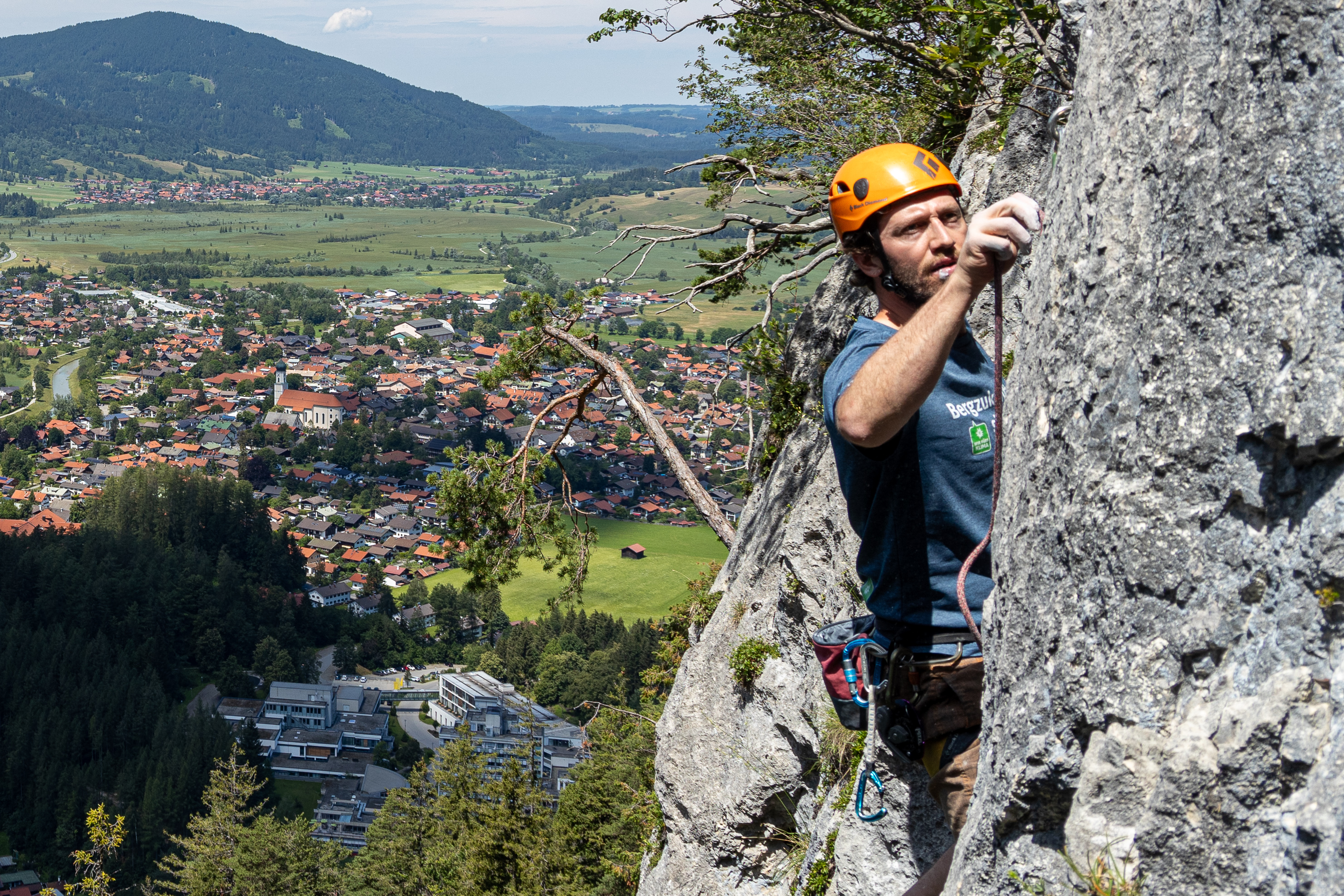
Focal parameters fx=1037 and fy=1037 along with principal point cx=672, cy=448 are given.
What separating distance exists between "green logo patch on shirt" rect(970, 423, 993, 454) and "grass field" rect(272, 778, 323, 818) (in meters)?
57.8

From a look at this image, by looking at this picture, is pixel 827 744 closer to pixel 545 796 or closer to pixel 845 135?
pixel 845 135

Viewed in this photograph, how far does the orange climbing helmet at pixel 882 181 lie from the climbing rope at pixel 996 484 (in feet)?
1.17

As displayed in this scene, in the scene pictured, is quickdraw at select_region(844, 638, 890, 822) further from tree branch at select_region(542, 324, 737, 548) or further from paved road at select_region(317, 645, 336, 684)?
paved road at select_region(317, 645, 336, 684)

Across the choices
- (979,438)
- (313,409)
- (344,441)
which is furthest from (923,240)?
(313,409)

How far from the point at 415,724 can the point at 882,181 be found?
217ft

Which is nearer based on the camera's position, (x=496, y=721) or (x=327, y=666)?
(x=496, y=721)

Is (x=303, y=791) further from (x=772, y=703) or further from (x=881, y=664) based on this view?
(x=881, y=664)

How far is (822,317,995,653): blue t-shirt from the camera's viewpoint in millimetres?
3016

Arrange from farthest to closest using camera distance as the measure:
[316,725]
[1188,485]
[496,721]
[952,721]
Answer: [316,725] → [496,721] → [952,721] → [1188,485]

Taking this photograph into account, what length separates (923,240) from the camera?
2971 mm

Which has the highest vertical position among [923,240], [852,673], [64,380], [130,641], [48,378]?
[923,240]

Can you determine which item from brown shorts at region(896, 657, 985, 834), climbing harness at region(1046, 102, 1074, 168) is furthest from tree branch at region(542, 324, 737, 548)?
brown shorts at region(896, 657, 985, 834)

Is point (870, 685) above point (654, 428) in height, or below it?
above

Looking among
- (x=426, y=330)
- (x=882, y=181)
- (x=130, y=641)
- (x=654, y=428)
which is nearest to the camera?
(x=882, y=181)
